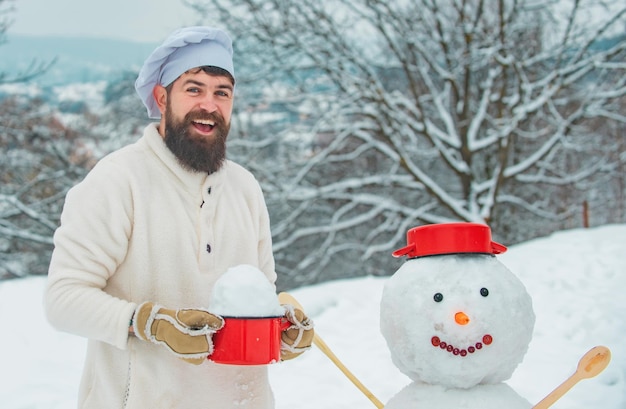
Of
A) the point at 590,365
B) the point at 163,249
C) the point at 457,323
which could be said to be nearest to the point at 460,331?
the point at 457,323

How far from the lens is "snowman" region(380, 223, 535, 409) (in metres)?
1.70

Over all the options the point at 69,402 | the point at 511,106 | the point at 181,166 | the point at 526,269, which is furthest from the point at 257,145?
the point at 181,166

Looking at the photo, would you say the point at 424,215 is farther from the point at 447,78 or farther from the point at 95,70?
the point at 95,70

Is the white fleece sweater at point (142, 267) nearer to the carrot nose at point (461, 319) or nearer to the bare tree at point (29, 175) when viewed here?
the carrot nose at point (461, 319)

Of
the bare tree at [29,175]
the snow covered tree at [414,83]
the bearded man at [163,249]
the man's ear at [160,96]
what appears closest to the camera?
the bearded man at [163,249]

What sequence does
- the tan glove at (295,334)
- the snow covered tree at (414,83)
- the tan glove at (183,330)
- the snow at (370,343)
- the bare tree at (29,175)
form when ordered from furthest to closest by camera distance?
the bare tree at (29,175) < the snow covered tree at (414,83) < the snow at (370,343) < the tan glove at (295,334) < the tan glove at (183,330)

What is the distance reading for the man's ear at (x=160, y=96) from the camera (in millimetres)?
1936

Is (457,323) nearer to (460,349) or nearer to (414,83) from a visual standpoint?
(460,349)

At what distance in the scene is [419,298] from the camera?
1.75m

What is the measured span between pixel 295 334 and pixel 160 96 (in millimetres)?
859

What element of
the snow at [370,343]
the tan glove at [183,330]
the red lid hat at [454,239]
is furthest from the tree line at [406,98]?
the tan glove at [183,330]

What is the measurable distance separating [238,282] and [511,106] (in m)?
8.16

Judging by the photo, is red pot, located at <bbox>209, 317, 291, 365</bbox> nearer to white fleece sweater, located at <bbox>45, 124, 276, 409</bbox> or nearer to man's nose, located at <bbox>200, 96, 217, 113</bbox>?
white fleece sweater, located at <bbox>45, 124, 276, 409</bbox>

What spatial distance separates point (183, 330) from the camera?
150cm
